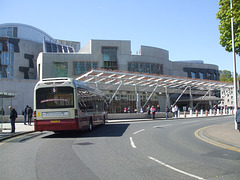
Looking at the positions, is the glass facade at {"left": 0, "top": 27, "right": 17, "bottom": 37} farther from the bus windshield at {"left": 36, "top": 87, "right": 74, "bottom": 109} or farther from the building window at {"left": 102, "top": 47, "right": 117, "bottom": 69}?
the bus windshield at {"left": 36, "top": 87, "right": 74, "bottom": 109}

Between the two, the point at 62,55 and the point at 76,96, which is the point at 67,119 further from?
the point at 62,55

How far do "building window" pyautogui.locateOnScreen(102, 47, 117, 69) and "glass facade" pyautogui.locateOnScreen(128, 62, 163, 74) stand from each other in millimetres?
3817

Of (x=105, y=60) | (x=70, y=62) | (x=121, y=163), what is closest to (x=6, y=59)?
(x=70, y=62)

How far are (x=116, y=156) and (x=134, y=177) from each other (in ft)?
7.43

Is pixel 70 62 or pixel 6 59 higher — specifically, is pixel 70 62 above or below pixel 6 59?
below

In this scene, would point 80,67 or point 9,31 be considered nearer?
point 80,67

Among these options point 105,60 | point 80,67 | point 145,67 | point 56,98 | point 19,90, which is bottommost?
point 56,98

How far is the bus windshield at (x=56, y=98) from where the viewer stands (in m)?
12.4

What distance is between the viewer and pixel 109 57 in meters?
54.9

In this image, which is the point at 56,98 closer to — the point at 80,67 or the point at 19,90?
the point at 19,90

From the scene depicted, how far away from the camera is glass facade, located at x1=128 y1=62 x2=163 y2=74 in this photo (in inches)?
2199

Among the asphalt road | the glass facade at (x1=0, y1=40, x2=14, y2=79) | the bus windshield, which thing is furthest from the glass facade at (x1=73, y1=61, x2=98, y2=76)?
the asphalt road

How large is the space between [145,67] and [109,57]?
9091 millimetres

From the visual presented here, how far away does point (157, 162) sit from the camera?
21.9ft
